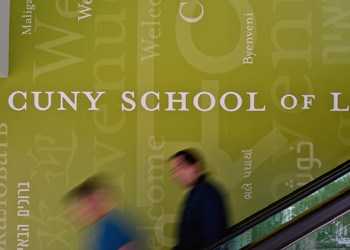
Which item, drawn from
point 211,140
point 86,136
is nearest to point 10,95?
point 86,136

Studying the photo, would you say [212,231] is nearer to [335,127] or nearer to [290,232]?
[290,232]

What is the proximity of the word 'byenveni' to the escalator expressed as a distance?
5.84 ft

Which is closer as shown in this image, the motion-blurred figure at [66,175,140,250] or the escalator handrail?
the escalator handrail

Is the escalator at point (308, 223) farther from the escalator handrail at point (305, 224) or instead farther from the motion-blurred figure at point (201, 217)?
the motion-blurred figure at point (201, 217)

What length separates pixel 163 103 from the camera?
15.5ft

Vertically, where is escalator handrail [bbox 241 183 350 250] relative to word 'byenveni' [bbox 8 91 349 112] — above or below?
below

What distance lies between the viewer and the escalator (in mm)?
1312

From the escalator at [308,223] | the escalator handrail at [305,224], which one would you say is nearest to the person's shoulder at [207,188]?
the escalator at [308,223]

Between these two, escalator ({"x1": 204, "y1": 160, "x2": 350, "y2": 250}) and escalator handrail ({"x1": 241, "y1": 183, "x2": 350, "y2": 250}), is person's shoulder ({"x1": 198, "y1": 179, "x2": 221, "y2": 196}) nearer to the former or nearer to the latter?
escalator ({"x1": 204, "y1": 160, "x2": 350, "y2": 250})

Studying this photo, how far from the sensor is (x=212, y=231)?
10.0 ft

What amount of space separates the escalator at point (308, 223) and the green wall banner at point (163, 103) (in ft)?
5.44

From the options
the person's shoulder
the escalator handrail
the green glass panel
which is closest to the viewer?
the escalator handrail

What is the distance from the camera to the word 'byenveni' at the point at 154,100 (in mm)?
4691

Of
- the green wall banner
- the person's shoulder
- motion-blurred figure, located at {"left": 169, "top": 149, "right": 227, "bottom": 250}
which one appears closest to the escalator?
motion-blurred figure, located at {"left": 169, "top": 149, "right": 227, "bottom": 250}
